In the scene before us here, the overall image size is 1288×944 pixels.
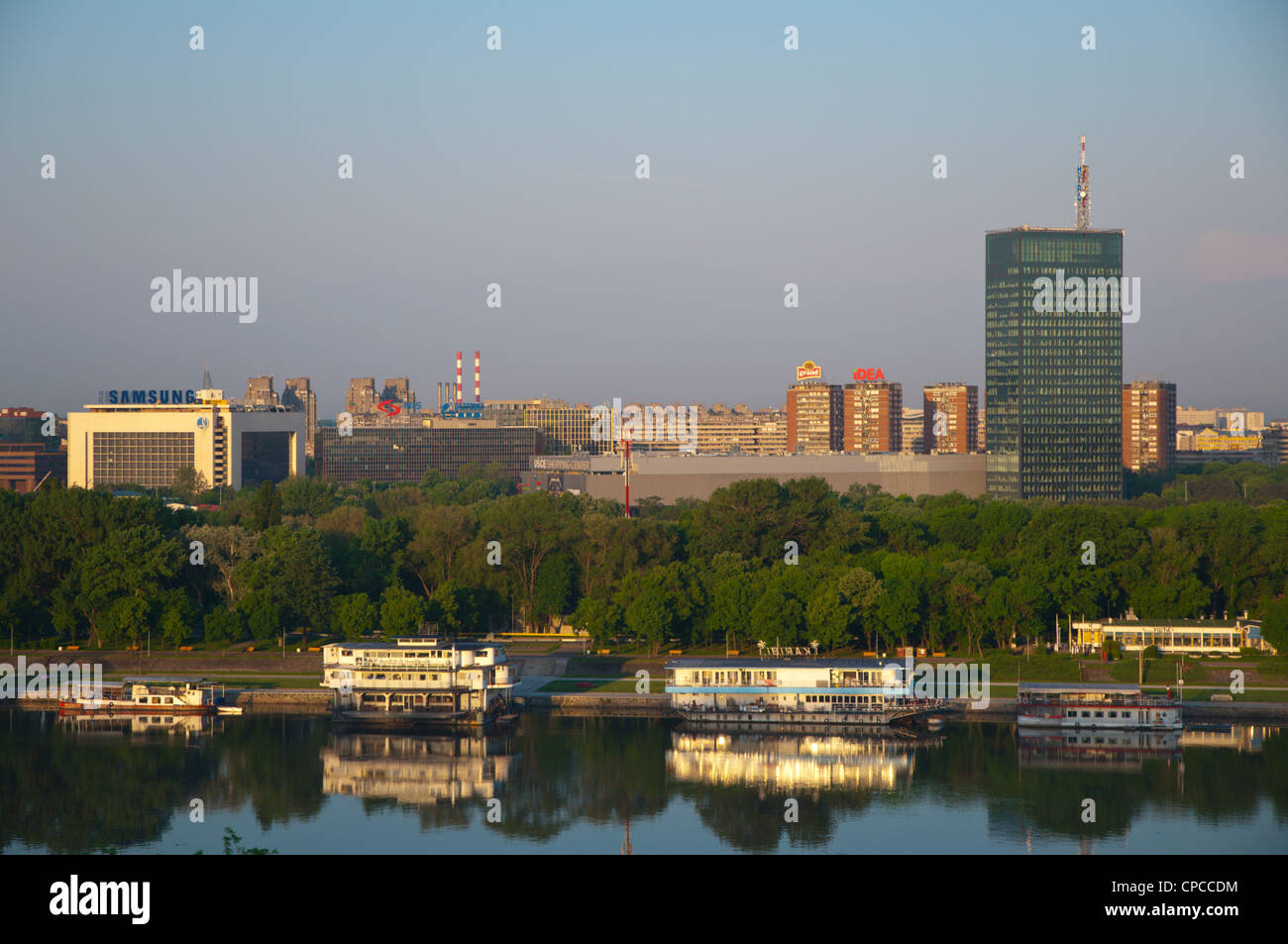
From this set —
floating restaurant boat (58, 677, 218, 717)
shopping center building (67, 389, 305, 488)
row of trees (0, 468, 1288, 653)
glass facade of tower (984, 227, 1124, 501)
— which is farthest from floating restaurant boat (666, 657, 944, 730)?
shopping center building (67, 389, 305, 488)

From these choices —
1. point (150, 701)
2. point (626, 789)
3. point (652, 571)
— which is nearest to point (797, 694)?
point (626, 789)

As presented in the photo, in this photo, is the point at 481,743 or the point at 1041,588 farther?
the point at 1041,588

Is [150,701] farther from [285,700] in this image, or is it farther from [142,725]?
[285,700]

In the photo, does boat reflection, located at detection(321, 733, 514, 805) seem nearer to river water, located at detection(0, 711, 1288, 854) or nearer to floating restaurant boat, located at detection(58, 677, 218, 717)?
river water, located at detection(0, 711, 1288, 854)

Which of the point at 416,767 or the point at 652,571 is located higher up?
the point at 652,571

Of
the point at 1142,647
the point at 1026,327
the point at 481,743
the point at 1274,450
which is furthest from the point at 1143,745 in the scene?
the point at 1274,450
